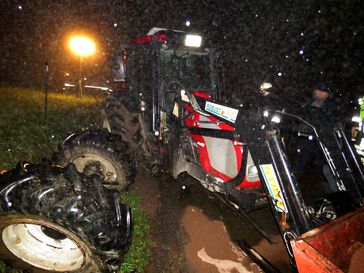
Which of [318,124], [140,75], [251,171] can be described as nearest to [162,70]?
[140,75]

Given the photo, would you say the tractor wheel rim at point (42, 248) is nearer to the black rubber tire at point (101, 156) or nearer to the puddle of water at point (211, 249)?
the black rubber tire at point (101, 156)

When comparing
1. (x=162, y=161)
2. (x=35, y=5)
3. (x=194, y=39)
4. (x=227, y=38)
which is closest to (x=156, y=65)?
(x=194, y=39)

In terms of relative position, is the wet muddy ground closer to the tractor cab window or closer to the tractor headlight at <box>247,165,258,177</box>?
the tractor headlight at <box>247,165,258,177</box>

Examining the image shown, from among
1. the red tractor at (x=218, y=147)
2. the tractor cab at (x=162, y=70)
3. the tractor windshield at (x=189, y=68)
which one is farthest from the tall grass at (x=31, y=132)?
the tractor windshield at (x=189, y=68)

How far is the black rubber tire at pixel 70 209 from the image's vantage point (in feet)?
6.79

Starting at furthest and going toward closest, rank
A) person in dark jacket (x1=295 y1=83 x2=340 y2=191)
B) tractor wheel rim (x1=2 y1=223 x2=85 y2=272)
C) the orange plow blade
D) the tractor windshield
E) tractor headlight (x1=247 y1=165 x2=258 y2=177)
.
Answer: the tractor windshield, tractor headlight (x1=247 y1=165 x2=258 y2=177), person in dark jacket (x1=295 y1=83 x2=340 y2=191), tractor wheel rim (x1=2 y1=223 x2=85 y2=272), the orange plow blade

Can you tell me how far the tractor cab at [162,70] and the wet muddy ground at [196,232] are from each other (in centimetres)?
135

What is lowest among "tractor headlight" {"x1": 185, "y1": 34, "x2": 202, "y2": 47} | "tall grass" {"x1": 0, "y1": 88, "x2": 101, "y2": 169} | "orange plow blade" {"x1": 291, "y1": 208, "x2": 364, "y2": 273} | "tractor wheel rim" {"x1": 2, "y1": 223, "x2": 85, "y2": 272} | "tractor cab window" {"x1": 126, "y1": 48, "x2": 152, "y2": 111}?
"tractor wheel rim" {"x1": 2, "y1": 223, "x2": 85, "y2": 272}

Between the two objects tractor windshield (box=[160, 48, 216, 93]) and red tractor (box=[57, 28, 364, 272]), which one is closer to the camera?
red tractor (box=[57, 28, 364, 272])

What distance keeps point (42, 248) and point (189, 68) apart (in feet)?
11.8

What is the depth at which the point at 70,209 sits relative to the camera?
2.09 metres

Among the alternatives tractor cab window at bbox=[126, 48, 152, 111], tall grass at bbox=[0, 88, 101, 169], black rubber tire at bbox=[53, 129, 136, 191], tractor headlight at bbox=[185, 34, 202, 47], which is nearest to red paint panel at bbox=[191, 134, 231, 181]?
black rubber tire at bbox=[53, 129, 136, 191]

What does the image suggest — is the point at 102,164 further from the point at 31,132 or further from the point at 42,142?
the point at 31,132

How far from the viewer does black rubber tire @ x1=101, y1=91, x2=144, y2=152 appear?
495 centimetres
